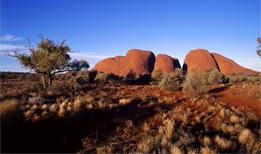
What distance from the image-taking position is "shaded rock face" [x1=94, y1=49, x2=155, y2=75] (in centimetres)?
7444

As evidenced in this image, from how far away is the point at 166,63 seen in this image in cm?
7481

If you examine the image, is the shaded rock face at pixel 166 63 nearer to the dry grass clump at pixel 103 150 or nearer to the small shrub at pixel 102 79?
the small shrub at pixel 102 79

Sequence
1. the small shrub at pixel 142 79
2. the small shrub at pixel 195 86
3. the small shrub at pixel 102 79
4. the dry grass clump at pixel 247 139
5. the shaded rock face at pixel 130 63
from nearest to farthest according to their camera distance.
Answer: the dry grass clump at pixel 247 139
the small shrub at pixel 195 86
the small shrub at pixel 102 79
the small shrub at pixel 142 79
the shaded rock face at pixel 130 63

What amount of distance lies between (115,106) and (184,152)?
620 centimetres

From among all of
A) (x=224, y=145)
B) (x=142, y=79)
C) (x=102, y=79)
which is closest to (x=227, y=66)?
(x=142, y=79)

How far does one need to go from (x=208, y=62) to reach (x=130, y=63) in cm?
2159

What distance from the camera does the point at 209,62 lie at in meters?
74.6

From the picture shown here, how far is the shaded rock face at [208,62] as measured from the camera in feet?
234

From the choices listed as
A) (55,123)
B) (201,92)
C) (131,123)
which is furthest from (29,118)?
(201,92)

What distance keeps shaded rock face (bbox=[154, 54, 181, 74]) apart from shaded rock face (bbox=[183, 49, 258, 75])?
10.7 ft

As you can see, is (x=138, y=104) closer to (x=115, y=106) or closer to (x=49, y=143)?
(x=115, y=106)

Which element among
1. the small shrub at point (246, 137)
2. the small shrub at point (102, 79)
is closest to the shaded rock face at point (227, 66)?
the small shrub at point (102, 79)

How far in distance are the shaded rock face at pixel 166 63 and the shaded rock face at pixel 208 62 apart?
327 cm

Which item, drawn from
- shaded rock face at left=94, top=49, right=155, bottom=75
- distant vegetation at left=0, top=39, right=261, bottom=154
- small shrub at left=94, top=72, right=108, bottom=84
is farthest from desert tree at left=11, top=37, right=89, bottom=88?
shaded rock face at left=94, top=49, right=155, bottom=75
